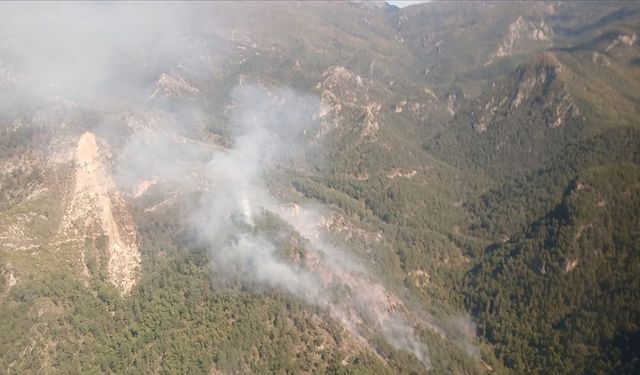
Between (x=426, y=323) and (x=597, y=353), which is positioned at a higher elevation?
(x=597, y=353)

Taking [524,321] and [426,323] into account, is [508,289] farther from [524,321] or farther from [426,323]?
[426,323]

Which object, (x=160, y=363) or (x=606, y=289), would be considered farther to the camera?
(x=606, y=289)

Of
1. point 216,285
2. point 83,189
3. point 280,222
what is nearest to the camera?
point 216,285

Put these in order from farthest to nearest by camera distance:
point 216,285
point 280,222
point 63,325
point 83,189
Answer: point 280,222 → point 83,189 → point 216,285 → point 63,325

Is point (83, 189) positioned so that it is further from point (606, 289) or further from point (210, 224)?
point (606, 289)

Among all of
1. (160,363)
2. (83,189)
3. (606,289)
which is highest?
(606,289)

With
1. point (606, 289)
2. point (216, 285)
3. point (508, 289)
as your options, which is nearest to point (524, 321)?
point (508, 289)

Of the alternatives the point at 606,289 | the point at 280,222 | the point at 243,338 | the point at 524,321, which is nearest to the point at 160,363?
the point at 243,338
